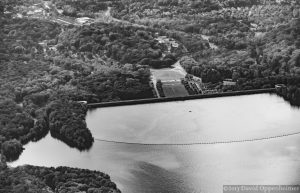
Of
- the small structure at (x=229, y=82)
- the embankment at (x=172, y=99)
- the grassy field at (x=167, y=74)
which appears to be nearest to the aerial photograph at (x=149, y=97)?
the embankment at (x=172, y=99)

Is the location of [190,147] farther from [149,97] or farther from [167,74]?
[167,74]

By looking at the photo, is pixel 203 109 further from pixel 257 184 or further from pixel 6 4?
pixel 6 4

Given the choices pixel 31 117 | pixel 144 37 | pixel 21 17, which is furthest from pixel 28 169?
pixel 21 17

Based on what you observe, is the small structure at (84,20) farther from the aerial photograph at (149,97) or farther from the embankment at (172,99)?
the embankment at (172,99)

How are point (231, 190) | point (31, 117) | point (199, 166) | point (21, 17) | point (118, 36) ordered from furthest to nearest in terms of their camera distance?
point (21, 17) → point (118, 36) → point (31, 117) → point (199, 166) → point (231, 190)

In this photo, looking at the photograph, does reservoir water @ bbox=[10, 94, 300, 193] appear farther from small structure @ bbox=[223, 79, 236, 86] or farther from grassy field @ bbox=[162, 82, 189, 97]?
small structure @ bbox=[223, 79, 236, 86]

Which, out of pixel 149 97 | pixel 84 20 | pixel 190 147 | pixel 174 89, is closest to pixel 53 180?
pixel 190 147

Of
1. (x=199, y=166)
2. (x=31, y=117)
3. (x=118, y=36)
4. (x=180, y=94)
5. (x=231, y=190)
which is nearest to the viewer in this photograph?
(x=231, y=190)
